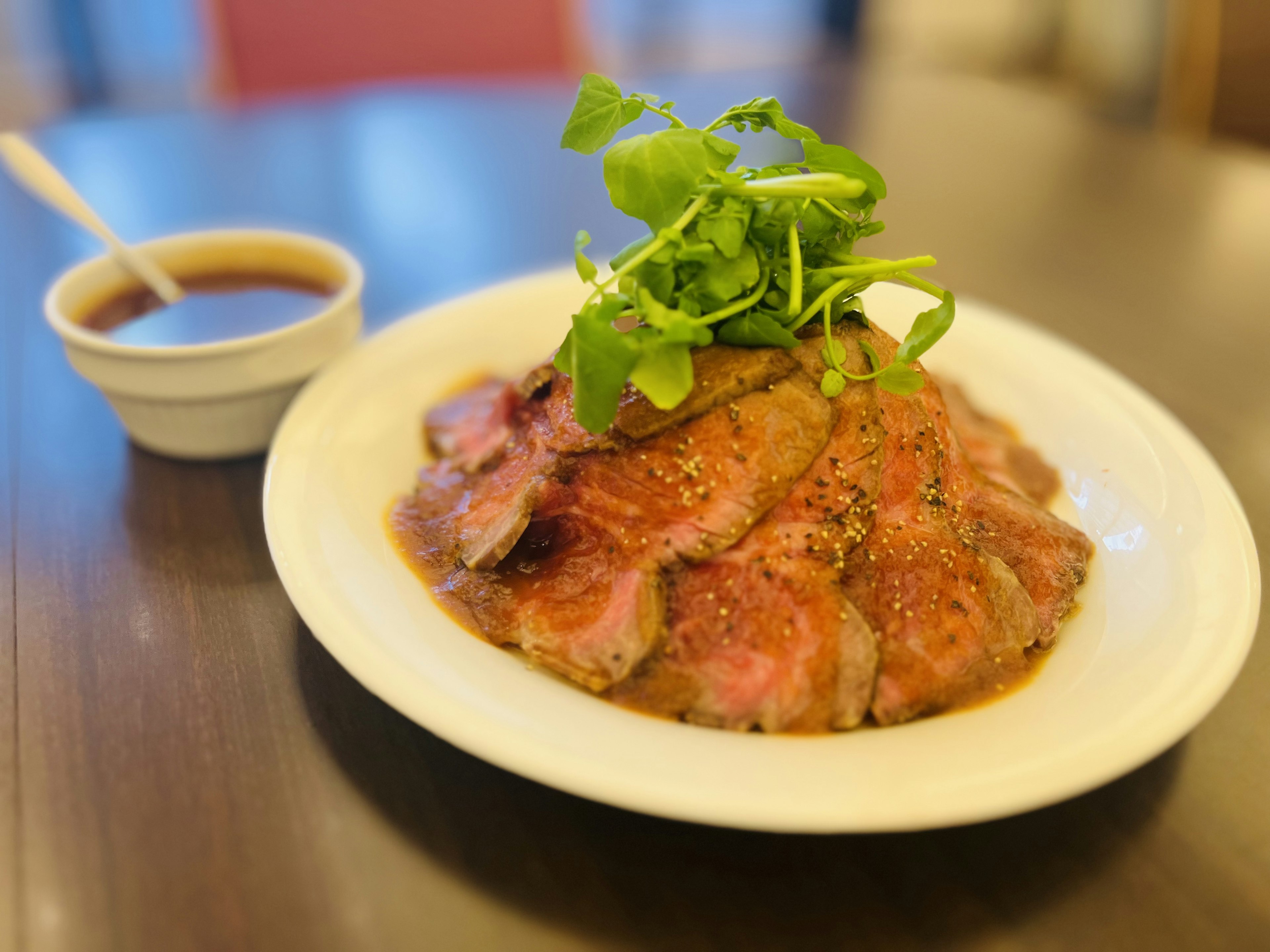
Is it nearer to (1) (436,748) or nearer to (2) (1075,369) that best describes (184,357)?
(1) (436,748)

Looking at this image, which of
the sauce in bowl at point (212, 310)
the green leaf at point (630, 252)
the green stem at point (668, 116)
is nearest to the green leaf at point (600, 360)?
the green leaf at point (630, 252)

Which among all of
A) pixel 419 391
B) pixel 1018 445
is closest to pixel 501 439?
pixel 419 391

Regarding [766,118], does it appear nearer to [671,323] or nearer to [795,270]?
[795,270]

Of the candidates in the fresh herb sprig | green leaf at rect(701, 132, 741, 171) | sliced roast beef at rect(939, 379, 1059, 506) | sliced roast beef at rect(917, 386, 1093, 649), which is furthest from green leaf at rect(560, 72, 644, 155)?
sliced roast beef at rect(939, 379, 1059, 506)

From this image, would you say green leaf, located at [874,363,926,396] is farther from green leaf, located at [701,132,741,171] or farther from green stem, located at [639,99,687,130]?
green stem, located at [639,99,687,130]

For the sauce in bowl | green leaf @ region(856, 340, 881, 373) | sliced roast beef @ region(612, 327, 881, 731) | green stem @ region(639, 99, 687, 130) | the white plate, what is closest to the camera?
the white plate

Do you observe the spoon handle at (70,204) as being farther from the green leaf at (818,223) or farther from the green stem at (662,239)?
the green leaf at (818,223)

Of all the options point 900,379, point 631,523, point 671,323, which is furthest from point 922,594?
point 671,323
